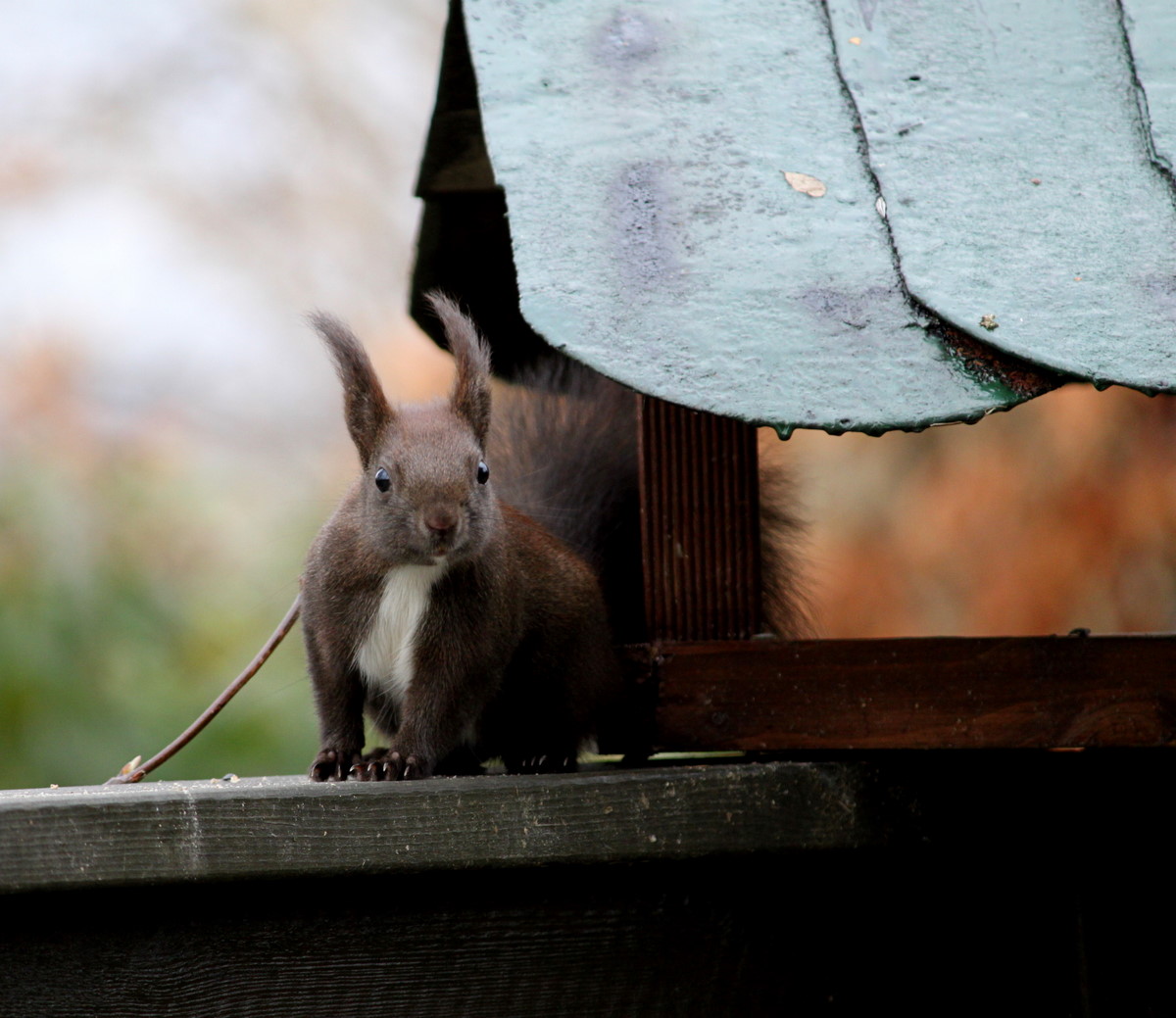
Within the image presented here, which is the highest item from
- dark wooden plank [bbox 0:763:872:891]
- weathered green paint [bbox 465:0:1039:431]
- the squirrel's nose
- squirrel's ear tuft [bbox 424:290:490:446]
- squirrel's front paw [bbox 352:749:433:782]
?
weathered green paint [bbox 465:0:1039:431]

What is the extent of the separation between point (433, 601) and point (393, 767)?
0.66 ft

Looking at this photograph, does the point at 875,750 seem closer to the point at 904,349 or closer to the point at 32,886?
the point at 904,349

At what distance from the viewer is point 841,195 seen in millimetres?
1433

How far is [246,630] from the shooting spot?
14.8 feet

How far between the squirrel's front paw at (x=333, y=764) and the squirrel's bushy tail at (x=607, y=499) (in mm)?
471

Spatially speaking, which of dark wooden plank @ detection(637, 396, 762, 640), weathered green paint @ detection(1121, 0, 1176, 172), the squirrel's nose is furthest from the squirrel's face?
weathered green paint @ detection(1121, 0, 1176, 172)

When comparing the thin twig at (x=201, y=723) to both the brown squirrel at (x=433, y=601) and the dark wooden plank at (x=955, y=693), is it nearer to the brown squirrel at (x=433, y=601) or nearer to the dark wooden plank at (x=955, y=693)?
the brown squirrel at (x=433, y=601)

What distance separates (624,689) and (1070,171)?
2.69ft

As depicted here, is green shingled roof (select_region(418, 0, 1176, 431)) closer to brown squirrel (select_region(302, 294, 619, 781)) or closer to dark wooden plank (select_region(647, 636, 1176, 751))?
brown squirrel (select_region(302, 294, 619, 781))

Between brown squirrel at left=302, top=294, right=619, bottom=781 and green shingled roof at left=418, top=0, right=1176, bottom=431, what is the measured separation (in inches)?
15.2

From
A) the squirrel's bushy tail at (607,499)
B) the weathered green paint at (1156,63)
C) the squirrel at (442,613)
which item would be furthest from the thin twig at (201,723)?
the weathered green paint at (1156,63)

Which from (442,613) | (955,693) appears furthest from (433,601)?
(955,693)

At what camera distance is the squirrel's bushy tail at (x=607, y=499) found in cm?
229

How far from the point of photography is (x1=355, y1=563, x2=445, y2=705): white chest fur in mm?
1869
